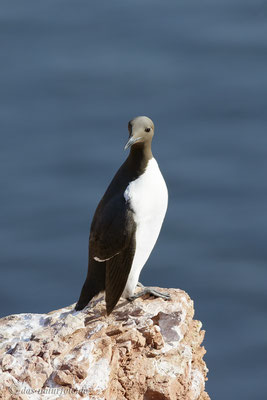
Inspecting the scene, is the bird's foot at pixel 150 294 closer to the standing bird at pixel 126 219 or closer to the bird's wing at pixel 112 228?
the standing bird at pixel 126 219

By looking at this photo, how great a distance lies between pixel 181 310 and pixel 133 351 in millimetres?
675

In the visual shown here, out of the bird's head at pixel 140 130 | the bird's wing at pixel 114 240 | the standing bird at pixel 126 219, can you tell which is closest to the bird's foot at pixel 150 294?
the standing bird at pixel 126 219

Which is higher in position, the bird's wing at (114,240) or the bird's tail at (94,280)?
the bird's wing at (114,240)

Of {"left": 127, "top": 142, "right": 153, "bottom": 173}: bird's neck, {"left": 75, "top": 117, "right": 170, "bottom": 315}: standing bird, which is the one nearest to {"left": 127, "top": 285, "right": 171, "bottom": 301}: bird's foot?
{"left": 75, "top": 117, "right": 170, "bottom": 315}: standing bird

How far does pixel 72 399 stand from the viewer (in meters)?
7.15

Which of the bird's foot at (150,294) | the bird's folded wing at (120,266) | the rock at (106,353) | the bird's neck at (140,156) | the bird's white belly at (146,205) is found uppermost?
the bird's neck at (140,156)

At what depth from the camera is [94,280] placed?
8805 mm

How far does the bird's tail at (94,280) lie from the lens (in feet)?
28.4

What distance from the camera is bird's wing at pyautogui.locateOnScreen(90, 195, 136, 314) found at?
28.0 ft

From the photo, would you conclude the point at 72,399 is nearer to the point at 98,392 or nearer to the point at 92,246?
the point at 98,392

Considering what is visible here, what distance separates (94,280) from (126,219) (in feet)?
1.88

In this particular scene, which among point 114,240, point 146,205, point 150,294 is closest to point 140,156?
point 146,205

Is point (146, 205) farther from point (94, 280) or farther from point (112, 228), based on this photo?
point (94, 280)

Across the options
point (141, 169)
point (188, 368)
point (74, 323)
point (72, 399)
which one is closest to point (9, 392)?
point (72, 399)
